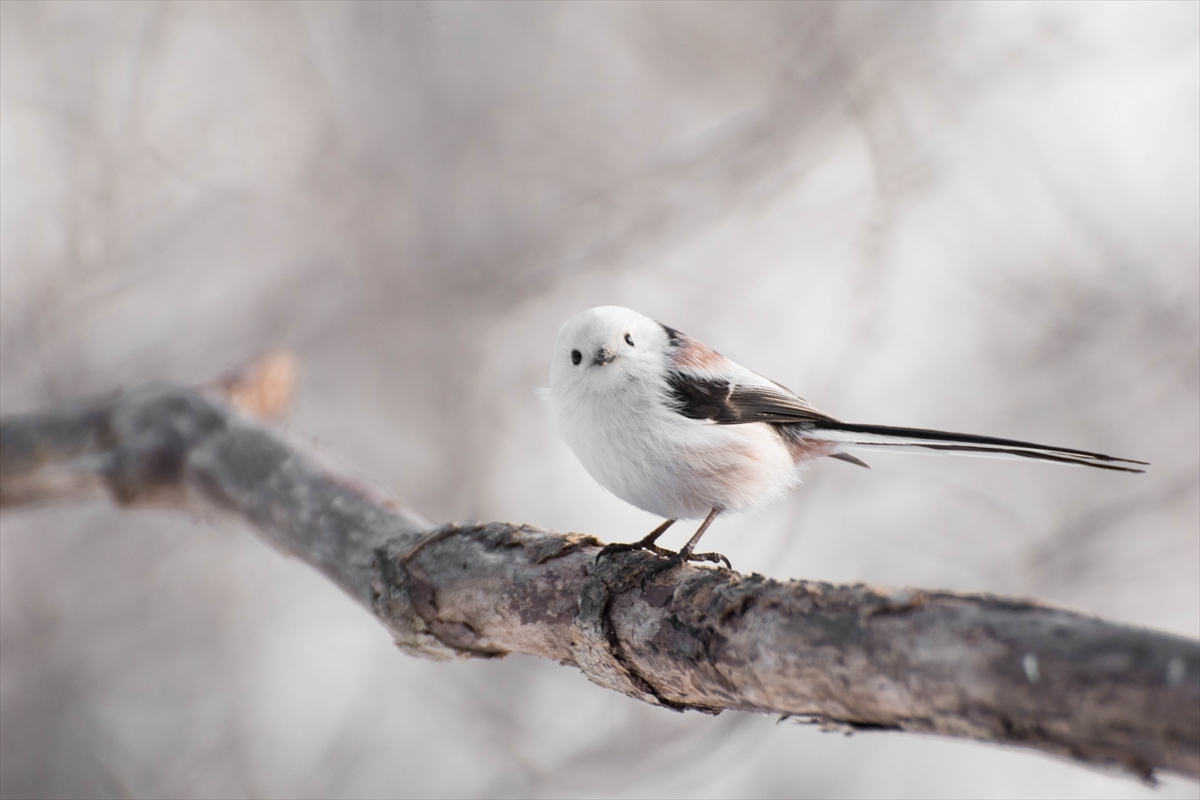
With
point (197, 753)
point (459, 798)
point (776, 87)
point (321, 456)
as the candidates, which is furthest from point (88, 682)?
point (776, 87)

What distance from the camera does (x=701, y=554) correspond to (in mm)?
1575

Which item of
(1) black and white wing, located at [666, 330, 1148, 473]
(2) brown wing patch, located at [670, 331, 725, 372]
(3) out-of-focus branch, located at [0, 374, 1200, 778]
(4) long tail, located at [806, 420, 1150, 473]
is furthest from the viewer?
(2) brown wing patch, located at [670, 331, 725, 372]

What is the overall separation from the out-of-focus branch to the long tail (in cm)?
45

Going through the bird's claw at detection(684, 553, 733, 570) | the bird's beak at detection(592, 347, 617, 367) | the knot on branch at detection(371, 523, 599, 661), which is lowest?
the knot on branch at detection(371, 523, 599, 661)

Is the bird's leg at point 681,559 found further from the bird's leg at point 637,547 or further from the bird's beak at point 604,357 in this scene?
the bird's beak at point 604,357

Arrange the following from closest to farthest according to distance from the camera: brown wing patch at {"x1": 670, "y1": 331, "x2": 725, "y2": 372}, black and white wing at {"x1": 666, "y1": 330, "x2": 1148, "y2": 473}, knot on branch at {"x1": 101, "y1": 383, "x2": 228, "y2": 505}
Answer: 1. black and white wing at {"x1": 666, "y1": 330, "x2": 1148, "y2": 473}
2. brown wing patch at {"x1": 670, "y1": 331, "x2": 725, "y2": 372}
3. knot on branch at {"x1": 101, "y1": 383, "x2": 228, "y2": 505}

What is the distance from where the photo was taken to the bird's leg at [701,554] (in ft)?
4.90

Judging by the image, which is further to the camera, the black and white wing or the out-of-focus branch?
the black and white wing

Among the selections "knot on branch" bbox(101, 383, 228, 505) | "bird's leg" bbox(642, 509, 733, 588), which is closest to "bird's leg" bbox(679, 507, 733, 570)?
"bird's leg" bbox(642, 509, 733, 588)

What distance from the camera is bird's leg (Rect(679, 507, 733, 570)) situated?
4.90 ft

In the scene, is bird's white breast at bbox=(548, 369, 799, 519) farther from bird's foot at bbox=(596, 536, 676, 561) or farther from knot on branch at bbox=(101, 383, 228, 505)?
knot on branch at bbox=(101, 383, 228, 505)

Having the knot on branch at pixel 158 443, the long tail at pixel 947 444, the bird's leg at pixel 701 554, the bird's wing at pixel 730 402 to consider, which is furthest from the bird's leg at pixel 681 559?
the knot on branch at pixel 158 443

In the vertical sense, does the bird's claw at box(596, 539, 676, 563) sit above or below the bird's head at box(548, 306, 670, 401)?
below

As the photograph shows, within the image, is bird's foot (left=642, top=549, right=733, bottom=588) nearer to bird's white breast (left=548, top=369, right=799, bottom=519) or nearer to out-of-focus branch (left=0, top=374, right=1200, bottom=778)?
out-of-focus branch (left=0, top=374, right=1200, bottom=778)
